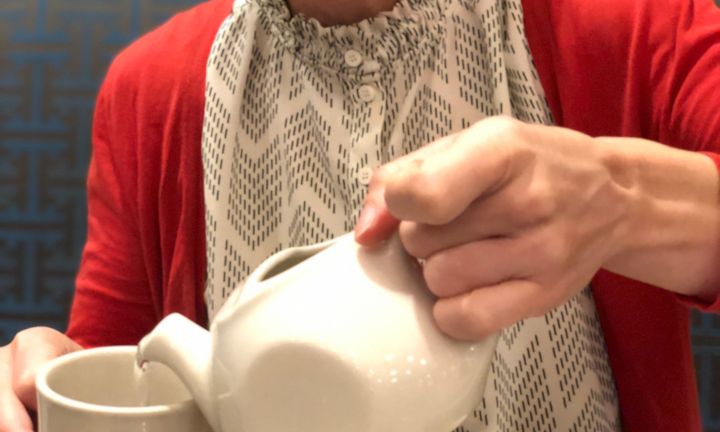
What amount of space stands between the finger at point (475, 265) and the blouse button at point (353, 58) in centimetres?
37

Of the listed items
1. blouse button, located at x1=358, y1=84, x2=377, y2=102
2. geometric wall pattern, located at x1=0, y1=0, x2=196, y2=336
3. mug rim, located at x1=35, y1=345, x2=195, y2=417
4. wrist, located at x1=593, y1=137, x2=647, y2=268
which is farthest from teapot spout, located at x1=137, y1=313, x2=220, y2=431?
geometric wall pattern, located at x1=0, y1=0, x2=196, y2=336

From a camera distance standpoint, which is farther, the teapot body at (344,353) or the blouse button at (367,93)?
the blouse button at (367,93)

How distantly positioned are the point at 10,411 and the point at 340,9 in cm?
41

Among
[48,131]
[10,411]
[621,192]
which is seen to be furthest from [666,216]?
[48,131]

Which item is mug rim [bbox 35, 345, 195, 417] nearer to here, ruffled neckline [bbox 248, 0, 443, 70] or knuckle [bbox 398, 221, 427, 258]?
knuckle [bbox 398, 221, 427, 258]

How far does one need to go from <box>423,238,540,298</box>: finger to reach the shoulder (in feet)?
1.67

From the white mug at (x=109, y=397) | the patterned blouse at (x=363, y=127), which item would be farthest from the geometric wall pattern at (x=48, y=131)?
the white mug at (x=109, y=397)

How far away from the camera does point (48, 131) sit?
1.63m

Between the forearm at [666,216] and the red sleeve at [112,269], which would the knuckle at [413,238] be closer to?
the forearm at [666,216]

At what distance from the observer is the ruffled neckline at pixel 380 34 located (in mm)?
749

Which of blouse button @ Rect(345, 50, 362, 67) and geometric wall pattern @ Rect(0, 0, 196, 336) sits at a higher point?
blouse button @ Rect(345, 50, 362, 67)

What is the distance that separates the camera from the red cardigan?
742 mm

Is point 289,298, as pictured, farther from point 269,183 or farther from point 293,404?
point 269,183

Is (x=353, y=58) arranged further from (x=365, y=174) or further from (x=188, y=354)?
(x=188, y=354)
